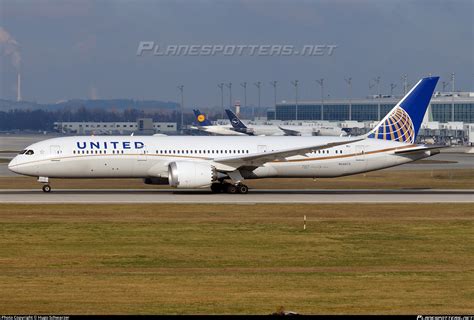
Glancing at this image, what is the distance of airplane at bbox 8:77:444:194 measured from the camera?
183ft

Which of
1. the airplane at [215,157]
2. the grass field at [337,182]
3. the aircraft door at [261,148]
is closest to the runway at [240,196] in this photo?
the airplane at [215,157]

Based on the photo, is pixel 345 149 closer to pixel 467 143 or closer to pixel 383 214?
pixel 383 214

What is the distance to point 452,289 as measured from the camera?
26.2 meters

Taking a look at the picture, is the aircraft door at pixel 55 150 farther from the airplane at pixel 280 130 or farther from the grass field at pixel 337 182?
the airplane at pixel 280 130

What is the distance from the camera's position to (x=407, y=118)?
2458 inches

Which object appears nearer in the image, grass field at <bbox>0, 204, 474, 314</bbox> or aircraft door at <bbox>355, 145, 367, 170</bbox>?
grass field at <bbox>0, 204, 474, 314</bbox>

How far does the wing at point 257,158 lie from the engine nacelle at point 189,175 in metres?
1.52

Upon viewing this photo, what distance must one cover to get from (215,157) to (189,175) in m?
3.80

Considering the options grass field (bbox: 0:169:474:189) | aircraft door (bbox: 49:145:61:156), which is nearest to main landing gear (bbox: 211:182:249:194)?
grass field (bbox: 0:169:474:189)

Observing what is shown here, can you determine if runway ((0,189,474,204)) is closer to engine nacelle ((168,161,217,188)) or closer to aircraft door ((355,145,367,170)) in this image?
engine nacelle ((168,161,217,188))

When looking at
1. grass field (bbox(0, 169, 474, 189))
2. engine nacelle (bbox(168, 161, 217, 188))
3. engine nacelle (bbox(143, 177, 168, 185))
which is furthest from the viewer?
grass field (bbox(0, 169, 474, 189))

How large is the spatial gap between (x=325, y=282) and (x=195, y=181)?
91.5ft

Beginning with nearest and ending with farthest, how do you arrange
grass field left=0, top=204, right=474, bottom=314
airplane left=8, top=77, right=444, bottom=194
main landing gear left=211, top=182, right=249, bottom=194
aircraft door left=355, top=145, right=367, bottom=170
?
grass field left=0, top=204, right=474, bottom=314
airplane left=8, top=77, right=444, bottom=194
main landing gear left=211, top=182, right=249, bottom=194
aircraft door left=355, top=145, right=367, bottom=170

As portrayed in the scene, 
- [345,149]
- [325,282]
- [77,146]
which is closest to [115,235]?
[325,282]
